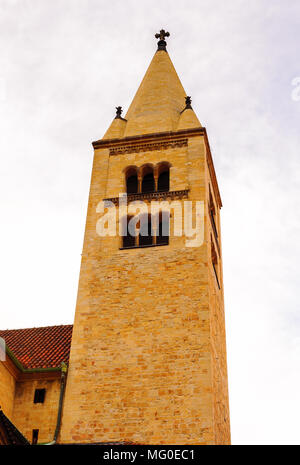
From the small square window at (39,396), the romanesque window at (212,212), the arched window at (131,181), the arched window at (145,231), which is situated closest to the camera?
the small square window at (39,396)

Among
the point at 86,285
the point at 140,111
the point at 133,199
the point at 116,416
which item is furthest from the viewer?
the point at 140,111

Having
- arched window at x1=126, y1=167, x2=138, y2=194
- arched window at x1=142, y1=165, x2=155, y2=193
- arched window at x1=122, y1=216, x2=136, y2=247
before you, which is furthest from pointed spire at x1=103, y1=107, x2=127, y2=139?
arched window at x1=122, y1=216, x2=136, y2=247

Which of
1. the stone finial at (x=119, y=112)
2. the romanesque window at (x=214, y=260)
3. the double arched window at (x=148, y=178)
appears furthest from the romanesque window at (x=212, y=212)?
the stone finial at (x=119, y=112)

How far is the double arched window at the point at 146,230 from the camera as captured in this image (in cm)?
2106

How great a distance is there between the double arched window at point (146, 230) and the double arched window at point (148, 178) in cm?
127

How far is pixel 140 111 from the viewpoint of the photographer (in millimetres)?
25672

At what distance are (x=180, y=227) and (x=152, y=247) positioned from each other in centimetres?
116

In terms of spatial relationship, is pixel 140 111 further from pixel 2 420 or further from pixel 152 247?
pixel 2 420

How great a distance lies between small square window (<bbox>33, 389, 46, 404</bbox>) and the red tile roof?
73 centimetres

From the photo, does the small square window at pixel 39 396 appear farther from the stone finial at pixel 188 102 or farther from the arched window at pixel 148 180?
the stone finial at pixel 188 102

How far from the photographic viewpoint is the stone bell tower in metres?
17.3

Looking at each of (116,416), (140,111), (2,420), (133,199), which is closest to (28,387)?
(116,416)

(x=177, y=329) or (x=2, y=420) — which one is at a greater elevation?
(x=177, y=329)
